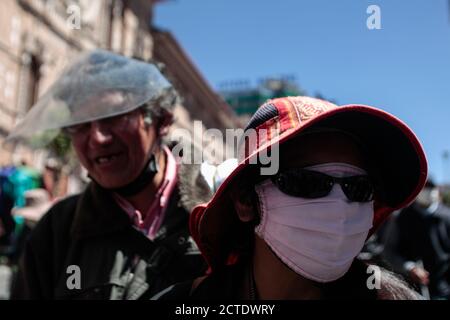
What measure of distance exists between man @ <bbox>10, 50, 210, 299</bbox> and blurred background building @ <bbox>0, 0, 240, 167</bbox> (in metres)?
8.96

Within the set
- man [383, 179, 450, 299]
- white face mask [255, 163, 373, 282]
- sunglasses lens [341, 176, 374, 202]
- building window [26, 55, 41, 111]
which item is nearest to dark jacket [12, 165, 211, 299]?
white face mask [255, 163, 373, 282]

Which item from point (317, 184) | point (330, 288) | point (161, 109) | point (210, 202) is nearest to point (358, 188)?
point (317, 184)

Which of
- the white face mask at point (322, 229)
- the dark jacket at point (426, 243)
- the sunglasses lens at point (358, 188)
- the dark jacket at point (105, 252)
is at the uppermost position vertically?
the sunglasses lens at point (358, 188)

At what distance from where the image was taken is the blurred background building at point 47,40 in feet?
53.5

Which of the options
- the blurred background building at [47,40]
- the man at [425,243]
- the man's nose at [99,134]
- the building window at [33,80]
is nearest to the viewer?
the man's nose at [99,134]

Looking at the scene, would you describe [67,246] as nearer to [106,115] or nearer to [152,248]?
[152,248]

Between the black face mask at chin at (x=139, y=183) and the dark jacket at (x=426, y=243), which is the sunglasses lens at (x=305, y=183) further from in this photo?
the dark jacket at (x=426, y=243)

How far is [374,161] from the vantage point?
1693mm

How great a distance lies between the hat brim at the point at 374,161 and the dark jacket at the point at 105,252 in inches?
13.1

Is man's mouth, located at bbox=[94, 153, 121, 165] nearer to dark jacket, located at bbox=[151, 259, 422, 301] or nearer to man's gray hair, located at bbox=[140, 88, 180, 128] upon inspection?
man's gray hair, located at bbox=[140, 88, 180, 128]

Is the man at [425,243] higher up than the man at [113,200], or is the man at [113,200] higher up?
the man at [113,200]

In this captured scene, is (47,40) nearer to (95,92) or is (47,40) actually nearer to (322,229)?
(95,92)

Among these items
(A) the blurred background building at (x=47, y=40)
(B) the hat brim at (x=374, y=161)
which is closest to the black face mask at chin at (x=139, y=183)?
(B) the hat brim at (x=374, y=161)
